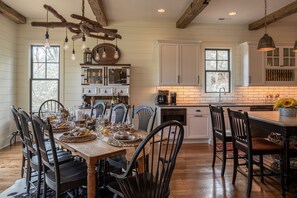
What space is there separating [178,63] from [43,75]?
3.43m

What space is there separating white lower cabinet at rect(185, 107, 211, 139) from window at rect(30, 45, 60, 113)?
339 centimetres

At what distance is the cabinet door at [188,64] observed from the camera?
5520 millimetres

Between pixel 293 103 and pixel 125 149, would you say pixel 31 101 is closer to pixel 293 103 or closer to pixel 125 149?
pixel 125 149

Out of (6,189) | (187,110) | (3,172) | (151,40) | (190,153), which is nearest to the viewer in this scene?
(6,189)

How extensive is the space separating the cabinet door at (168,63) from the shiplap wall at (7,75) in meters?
3.56

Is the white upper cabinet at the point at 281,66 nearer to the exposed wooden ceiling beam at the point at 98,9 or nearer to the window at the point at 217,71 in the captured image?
the window at the point at 217,71

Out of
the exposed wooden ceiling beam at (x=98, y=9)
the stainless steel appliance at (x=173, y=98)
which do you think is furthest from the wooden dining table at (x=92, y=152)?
the stainless steel appliance at (x=173, y=98)

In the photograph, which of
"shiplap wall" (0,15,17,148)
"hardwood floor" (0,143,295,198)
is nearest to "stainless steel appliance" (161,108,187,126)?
"hardwood floor" (0,143,295,198)

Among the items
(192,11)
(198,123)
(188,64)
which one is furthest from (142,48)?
(198,123)

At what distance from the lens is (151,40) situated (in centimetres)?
574

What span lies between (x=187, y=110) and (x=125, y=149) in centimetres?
340

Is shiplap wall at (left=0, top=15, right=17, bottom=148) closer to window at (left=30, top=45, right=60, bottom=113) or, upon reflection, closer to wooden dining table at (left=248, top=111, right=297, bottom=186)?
window at (left=30, top=45, right=60, bottom=113)

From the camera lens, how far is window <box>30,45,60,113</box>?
555 centimetres

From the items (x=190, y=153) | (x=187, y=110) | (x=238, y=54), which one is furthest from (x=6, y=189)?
(x=238, y=54)
